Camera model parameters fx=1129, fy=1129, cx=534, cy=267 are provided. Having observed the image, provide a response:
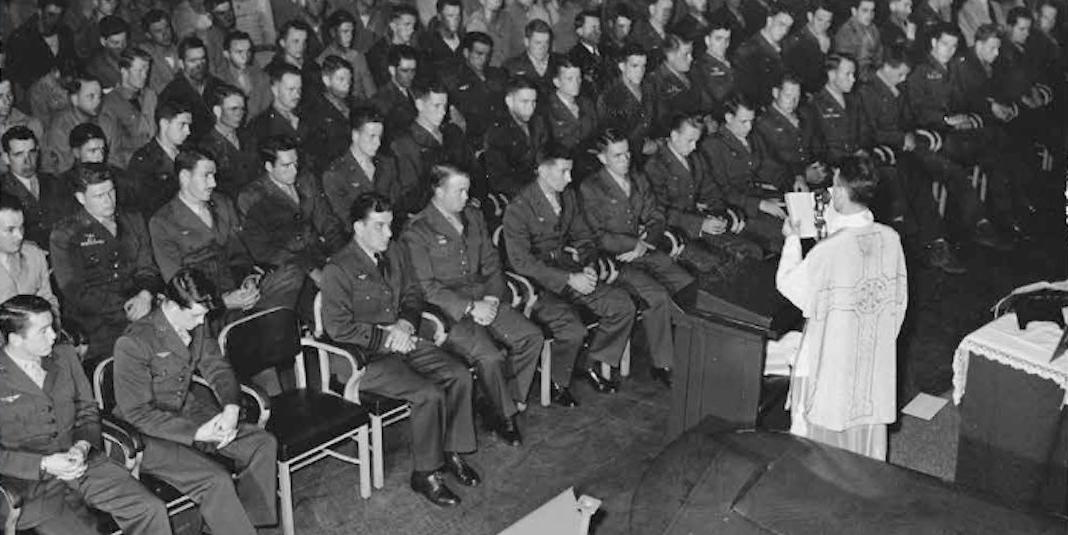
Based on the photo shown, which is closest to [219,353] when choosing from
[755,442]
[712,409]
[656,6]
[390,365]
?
[390,365]

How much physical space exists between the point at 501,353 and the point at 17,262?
213 cm

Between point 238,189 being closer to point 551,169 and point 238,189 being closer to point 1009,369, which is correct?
point 551,169

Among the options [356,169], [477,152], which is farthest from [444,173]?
[477,152]

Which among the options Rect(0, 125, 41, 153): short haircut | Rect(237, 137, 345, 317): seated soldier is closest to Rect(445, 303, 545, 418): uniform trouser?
Rect(237, 137, 345, 317): seated soldier

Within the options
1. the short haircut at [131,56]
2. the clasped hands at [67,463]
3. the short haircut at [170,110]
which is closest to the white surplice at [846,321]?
the clasped hands at [67,463]

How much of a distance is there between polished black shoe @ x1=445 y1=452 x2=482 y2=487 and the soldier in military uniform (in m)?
0.34

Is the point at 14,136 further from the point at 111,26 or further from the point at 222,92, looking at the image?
the point at 111,26

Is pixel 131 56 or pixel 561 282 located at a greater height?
pixel 131 56

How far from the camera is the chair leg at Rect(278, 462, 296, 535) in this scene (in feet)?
14.1

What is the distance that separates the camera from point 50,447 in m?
3.88

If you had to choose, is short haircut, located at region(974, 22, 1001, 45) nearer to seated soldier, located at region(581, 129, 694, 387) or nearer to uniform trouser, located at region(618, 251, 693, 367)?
seated soldier, located at region(581, 129, 694, 387)

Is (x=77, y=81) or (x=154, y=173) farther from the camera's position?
(x=77, y=81)

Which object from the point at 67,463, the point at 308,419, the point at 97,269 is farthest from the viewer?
the point at 97,269

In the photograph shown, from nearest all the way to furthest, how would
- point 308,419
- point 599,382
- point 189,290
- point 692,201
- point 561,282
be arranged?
point 189,290, point 308,419, point 561,282, point 599,382, point 692,201
